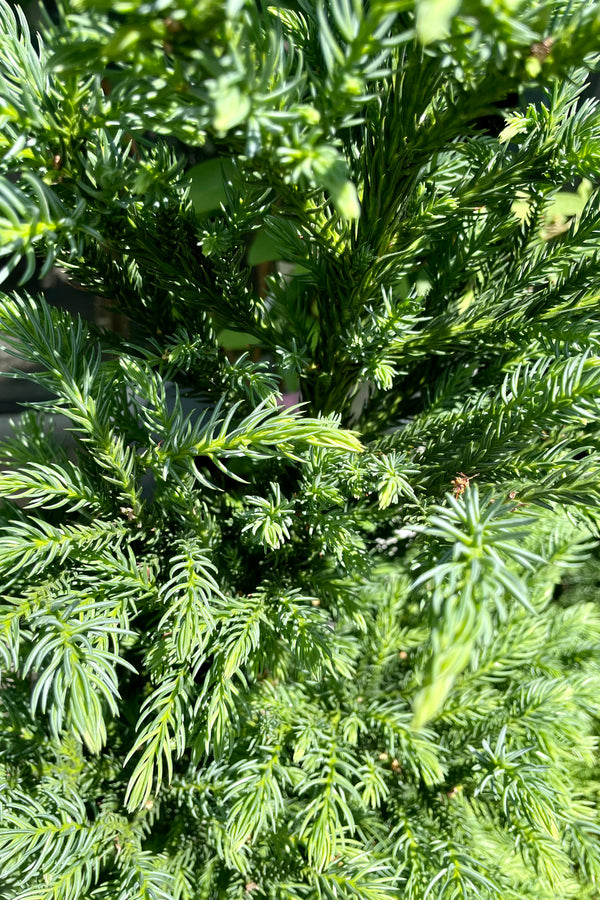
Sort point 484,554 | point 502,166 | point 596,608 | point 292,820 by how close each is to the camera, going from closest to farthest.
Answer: point 484,554 → point 502,166 → point 292,820 → point 596,608

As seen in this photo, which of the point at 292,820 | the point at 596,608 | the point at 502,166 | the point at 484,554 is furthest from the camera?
the point at 596,608

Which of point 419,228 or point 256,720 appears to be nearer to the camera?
point 419,228

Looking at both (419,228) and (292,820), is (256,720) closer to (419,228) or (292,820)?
(292,820)

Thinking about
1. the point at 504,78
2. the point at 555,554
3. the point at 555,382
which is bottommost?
the point at 555,554

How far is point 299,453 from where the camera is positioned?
0.43 m

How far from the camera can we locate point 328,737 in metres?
0.48

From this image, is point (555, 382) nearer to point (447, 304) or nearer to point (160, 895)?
point (447, 304)

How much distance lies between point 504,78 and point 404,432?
0.26 meters

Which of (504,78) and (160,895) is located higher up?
(504,78)

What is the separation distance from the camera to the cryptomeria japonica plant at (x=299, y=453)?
0.85ft

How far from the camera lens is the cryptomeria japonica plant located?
0.26 metres

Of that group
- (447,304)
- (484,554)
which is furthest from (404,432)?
(484,554)

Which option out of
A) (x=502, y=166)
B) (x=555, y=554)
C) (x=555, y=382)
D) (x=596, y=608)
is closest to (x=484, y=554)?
(x=555, y=382)

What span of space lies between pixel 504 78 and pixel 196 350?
0.74 ft
